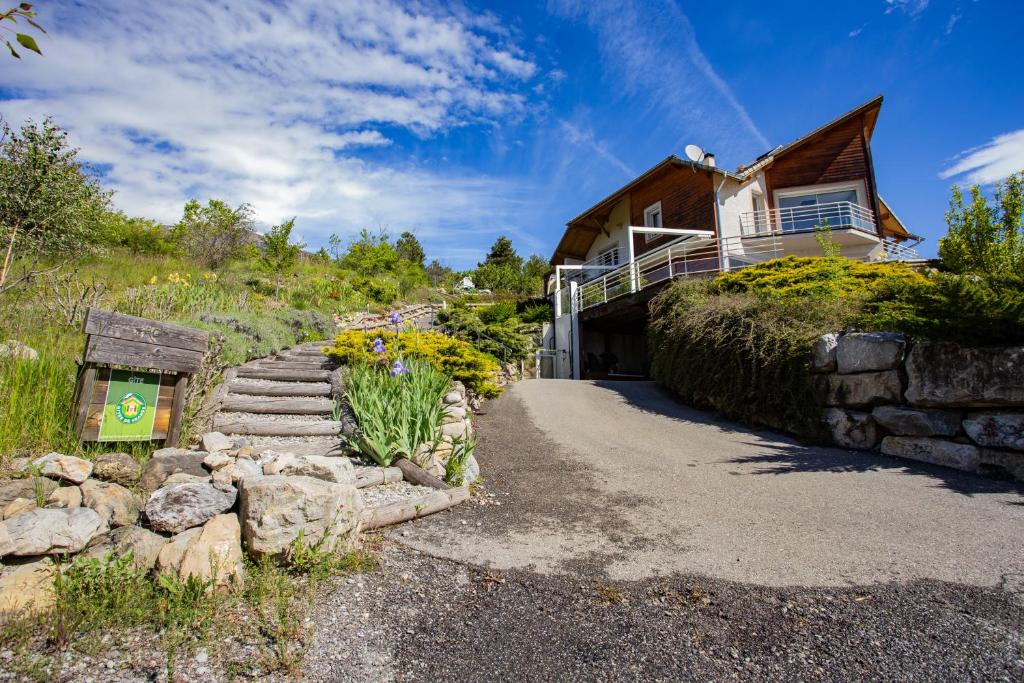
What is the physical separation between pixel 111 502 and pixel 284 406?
12.2 feet

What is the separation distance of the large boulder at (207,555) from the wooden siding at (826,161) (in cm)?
2071

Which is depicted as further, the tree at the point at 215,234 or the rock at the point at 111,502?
the tree at the point at 215,234

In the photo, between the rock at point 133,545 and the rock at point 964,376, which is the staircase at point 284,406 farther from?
the rock at point 964,376

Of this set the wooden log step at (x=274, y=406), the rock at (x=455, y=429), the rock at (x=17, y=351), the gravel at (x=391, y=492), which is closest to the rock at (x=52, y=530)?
the gravel at (x=391, y=492)

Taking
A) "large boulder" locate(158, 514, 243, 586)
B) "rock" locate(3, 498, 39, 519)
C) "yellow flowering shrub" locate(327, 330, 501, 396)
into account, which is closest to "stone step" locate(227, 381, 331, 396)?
"yellow flowering shrub" locate(327, 330, 501, 396)

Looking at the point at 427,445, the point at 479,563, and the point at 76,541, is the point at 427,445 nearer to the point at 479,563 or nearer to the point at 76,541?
the point at 479,563

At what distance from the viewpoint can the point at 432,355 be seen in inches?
312

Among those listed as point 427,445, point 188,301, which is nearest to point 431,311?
point 188,301

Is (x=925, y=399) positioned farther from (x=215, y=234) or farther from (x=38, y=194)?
→ (x=215, y=234)

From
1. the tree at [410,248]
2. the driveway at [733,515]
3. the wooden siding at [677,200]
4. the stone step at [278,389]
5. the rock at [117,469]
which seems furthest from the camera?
the tree at [410,248]

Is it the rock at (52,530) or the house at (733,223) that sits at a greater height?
the house at (733,223)

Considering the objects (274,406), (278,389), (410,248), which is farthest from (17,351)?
(410,248)

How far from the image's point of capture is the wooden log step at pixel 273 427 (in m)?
6.06

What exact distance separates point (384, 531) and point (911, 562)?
394cm
